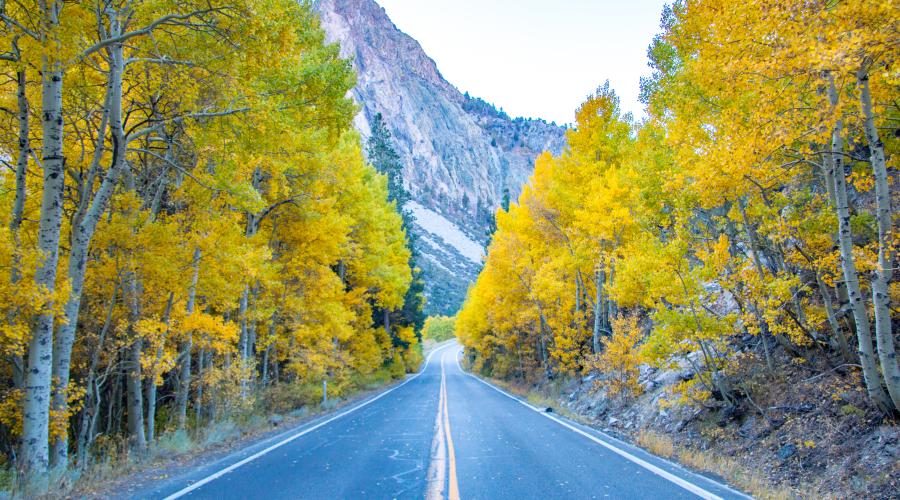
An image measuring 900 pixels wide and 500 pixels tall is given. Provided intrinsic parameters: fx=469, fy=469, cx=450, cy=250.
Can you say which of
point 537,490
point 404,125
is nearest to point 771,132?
point 537,490

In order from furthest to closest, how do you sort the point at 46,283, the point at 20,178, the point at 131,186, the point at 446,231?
the point at 446,231
the point at 131,186
the point at 20,178
the point at 46,283

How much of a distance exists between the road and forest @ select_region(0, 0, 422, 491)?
2.23 meters

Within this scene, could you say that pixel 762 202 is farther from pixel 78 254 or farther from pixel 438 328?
pixel 438 328

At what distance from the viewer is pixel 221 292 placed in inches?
384

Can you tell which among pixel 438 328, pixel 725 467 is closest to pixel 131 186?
pixel 725 467

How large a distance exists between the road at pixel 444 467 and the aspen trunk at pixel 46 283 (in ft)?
4.68

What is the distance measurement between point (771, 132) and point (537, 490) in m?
5.35

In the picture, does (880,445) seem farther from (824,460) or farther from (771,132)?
(771,132)

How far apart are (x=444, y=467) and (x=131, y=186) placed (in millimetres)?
8011

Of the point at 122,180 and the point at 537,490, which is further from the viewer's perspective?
the point at 122,180

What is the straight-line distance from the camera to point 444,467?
7.04 metres

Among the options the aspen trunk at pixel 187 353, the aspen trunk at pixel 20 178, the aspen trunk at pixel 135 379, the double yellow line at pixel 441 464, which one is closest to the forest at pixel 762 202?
the double yellow line at pixel 441 464

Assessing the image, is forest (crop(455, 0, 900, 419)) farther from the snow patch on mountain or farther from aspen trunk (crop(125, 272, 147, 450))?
the snow patch on mountain

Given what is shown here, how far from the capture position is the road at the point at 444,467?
18.5 feet
